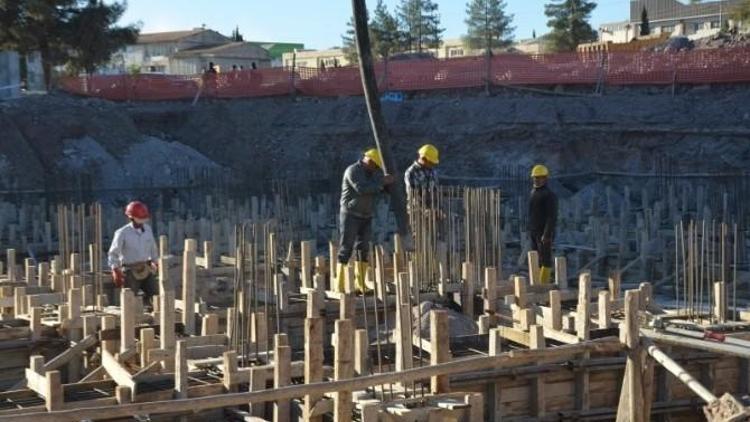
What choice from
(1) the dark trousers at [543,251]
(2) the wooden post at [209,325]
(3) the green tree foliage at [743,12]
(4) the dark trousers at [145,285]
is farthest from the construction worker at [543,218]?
(3) the green tree foliage at [743,12]

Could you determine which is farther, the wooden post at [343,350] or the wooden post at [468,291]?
the wooden post at [468,291]

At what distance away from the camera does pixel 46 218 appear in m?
16.9

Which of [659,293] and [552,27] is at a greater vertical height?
[552,27]

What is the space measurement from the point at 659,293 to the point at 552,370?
5286mm

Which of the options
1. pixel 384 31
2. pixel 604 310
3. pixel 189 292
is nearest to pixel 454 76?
pixel 189 292

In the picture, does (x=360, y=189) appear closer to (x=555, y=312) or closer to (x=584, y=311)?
(x=555, y=312)

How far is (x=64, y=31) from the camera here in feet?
103

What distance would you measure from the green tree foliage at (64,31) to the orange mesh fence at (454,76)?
0.86 metres

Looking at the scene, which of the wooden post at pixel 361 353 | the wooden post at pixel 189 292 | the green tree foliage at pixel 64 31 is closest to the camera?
the wooden post at pixel 361 353

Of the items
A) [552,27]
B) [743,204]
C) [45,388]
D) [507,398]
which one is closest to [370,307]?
[507,398]

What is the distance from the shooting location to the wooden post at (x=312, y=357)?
21.4 feet

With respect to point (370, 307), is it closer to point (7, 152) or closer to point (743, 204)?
point (743, 204)

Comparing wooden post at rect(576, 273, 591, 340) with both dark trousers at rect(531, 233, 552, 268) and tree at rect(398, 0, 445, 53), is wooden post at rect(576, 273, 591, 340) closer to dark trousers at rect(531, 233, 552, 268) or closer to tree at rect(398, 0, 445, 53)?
dark trousers at rect(531, 233, 552, 268)

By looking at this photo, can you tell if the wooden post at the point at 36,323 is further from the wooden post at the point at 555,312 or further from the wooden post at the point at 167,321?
the wooden post at the point at 555,312
